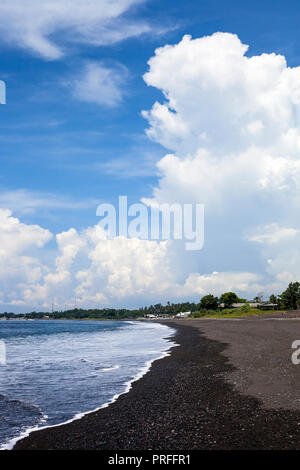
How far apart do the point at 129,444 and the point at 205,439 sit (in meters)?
2.53

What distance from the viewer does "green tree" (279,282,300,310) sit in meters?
150

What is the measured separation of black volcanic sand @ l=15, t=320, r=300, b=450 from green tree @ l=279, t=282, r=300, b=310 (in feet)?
473

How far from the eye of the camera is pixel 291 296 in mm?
152125

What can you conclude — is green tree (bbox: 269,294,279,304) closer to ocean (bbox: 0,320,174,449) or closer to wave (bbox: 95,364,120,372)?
ocean (bbox: 0,320,174,449)

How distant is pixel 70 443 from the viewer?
39.8 ft

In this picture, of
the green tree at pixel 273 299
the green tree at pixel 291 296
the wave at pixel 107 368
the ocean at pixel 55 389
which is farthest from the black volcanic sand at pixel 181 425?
the green tree at pixel 273 299

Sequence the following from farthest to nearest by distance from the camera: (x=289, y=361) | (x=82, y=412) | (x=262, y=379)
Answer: (x=289, y=361) → (x=262, y=379) → (x=82, y=412)

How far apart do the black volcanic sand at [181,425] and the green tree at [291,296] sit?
14417 centimetres

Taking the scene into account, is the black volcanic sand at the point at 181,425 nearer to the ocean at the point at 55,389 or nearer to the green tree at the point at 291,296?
the ocean at the point at 55,389

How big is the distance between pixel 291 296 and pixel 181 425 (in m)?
153

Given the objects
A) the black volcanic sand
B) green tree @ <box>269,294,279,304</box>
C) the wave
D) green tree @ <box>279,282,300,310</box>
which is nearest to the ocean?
Result: the wave

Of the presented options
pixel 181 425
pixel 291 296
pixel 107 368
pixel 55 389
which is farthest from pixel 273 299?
pixel 181 425
